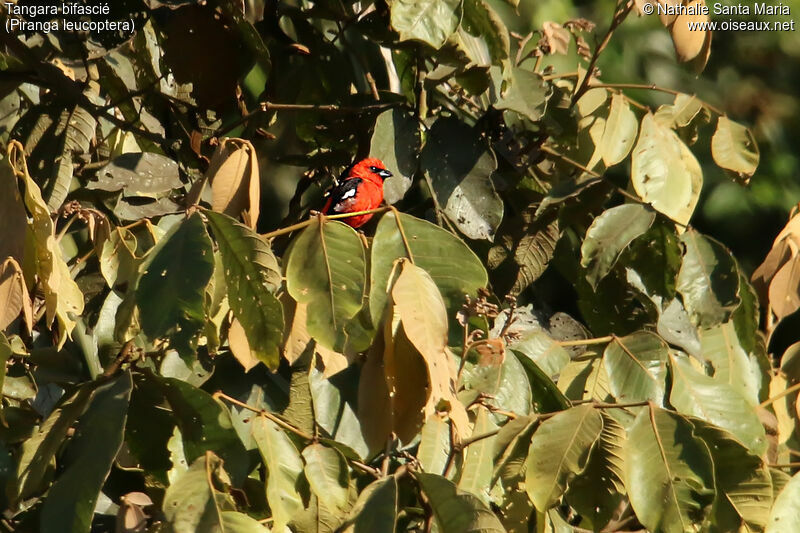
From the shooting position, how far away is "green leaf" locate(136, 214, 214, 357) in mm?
1397

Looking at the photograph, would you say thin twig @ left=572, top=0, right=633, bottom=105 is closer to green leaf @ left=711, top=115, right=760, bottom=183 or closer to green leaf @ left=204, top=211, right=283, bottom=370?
green leaf @ left=711, top=115, right=760, bottom=183

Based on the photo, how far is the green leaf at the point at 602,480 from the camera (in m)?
1.59

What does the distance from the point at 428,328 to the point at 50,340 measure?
160 centimetres

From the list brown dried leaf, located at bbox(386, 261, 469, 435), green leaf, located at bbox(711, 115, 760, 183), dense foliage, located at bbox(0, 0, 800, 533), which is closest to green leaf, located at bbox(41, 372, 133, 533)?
dense foliage, located at bbox(0, 0, 800, 533)

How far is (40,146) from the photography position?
2492mm

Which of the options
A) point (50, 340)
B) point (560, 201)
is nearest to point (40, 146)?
point (50, 340)

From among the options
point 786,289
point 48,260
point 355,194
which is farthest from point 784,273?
point 355,194

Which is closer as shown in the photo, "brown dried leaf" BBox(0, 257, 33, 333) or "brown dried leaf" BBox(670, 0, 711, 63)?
"brown dried leaf" BBox(0, 257, 33, 333)

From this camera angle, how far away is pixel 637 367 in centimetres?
201

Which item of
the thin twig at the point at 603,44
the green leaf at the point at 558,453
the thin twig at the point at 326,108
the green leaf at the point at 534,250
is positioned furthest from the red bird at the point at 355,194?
the green leaf at the point at 558,453

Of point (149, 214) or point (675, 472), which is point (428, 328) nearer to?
point (675, 472)

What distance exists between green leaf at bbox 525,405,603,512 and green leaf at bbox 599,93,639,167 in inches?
38.9

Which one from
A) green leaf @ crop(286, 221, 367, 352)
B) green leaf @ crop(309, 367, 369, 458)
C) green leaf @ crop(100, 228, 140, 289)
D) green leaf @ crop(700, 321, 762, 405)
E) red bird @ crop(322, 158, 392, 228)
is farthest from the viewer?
red bird @ crop(322, 158, 392, 228)

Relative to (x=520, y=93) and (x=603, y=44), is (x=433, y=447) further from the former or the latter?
(x=603, y=44)
